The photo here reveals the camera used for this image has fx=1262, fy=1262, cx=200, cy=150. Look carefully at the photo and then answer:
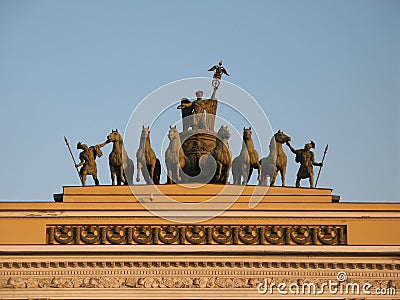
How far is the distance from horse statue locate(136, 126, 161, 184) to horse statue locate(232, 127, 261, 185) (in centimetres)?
202

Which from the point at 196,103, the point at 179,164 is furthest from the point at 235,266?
the point at 196,103

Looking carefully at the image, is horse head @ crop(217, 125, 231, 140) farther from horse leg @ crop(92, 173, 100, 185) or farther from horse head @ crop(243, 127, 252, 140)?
horse leg @ crop(92, 173, 100, 185)

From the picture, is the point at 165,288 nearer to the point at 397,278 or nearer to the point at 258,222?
the point at 258,222

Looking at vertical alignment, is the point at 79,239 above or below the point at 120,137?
below

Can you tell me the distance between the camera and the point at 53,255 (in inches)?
1177

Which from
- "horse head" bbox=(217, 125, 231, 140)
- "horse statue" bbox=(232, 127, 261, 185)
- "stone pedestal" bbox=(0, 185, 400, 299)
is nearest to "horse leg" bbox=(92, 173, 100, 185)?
"stone pedestal" bbox=(0, 185, 400, 299)

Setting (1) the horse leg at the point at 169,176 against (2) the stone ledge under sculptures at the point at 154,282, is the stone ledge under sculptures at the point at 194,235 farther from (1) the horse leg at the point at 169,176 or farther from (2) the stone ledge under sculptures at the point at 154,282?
(1) the horse leg at the point at 169,176

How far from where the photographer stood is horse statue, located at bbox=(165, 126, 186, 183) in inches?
1271

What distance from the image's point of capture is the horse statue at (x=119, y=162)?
32281mm

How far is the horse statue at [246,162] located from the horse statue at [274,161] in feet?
0.66

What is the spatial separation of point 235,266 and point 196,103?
604 centimetres

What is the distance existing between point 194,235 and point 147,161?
10.2 feet

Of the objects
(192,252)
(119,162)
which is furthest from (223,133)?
(192,252)

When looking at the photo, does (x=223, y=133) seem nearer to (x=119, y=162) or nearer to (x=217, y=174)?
(x=217, y=174)
